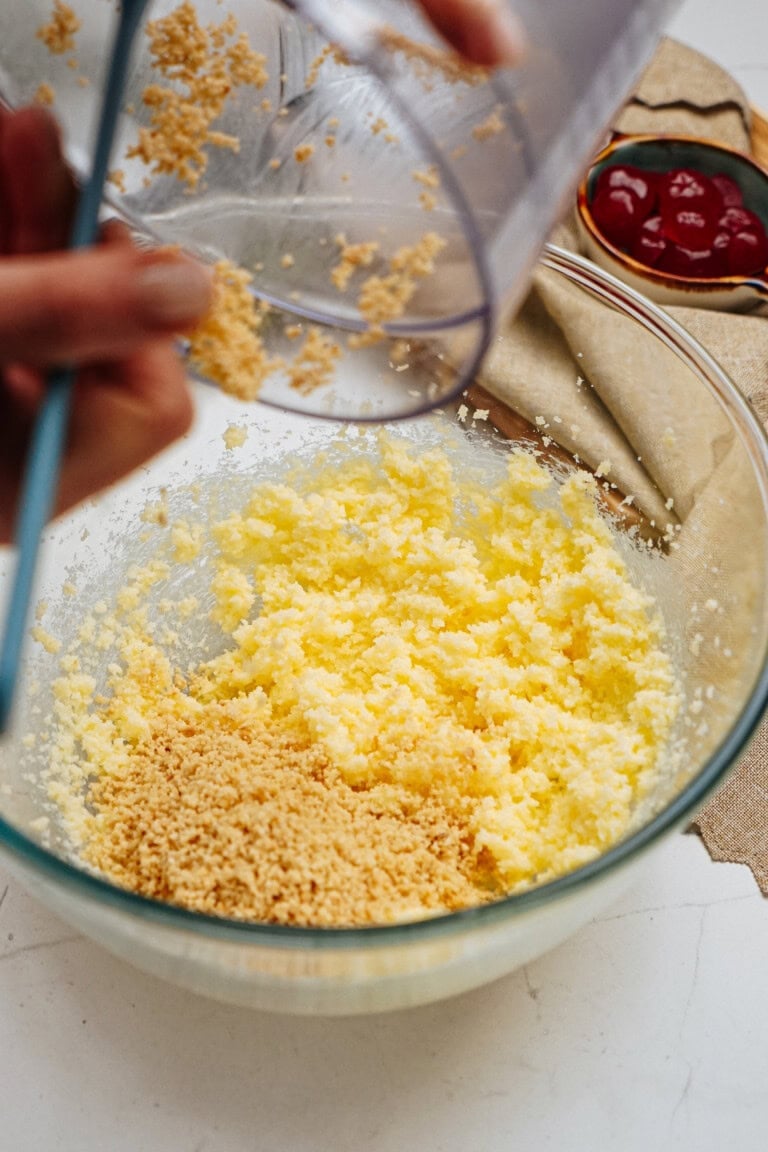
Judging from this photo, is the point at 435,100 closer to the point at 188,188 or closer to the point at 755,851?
the point at 188,188

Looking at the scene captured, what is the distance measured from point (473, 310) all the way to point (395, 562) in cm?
52

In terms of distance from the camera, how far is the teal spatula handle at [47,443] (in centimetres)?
62

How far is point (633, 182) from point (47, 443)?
109 cm

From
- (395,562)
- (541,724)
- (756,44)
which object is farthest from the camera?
(756,44)

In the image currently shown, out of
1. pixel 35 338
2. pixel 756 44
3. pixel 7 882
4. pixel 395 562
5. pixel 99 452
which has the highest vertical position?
pixel 756 44

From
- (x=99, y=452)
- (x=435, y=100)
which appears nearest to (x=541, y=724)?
(x=99, y=452)

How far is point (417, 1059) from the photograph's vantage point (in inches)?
39.3

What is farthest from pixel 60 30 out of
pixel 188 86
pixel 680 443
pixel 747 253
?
pixel 747 253

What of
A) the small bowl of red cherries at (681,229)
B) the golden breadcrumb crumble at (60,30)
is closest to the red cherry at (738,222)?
the small bowl of red cherries at (681,229)

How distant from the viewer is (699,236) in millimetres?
1466

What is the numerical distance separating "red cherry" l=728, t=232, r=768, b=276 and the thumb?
1.01 meters

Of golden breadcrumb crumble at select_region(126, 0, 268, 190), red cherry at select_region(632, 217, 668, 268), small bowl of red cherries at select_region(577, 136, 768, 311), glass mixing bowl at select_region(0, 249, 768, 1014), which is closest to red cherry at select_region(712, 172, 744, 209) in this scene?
small bowl of red cherries at select_region(577, 136, 768, 311)

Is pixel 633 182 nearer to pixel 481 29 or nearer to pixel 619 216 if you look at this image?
pixel 619 216

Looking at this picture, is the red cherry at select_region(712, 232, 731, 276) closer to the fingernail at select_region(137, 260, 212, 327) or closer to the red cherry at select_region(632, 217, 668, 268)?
the red cherry at select_region(632, 217, 668, 268)
